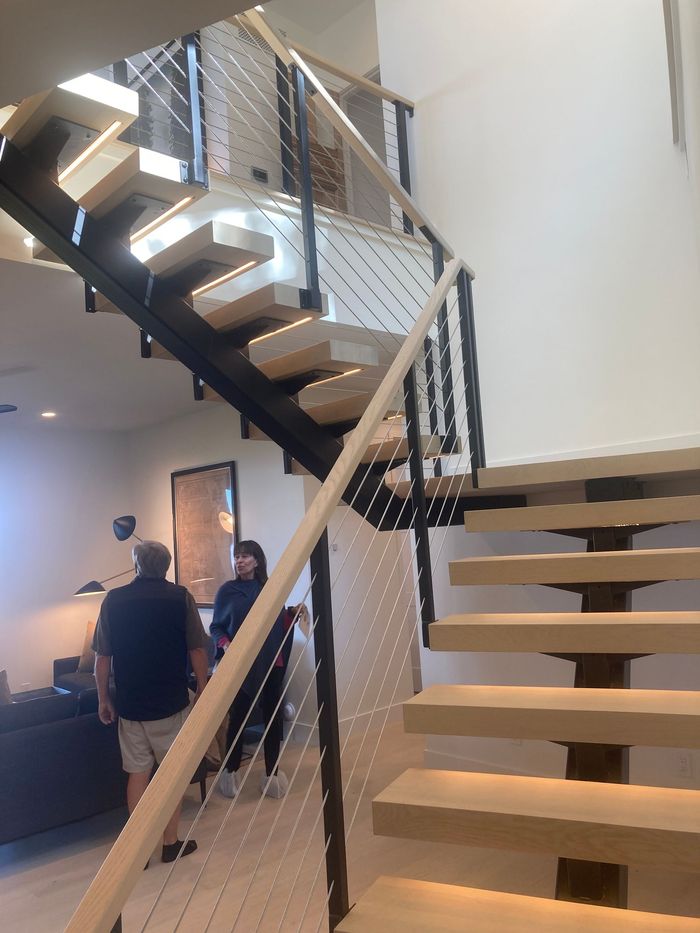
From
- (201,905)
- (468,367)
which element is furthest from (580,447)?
(201,905)

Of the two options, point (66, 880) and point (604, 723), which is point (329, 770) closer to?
point (604, 723)

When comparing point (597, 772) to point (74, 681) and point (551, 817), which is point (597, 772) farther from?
point (74, 681)

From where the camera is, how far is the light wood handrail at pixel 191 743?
36.2 inches

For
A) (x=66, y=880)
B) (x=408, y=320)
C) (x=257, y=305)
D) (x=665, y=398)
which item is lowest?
(x=66, y=880)

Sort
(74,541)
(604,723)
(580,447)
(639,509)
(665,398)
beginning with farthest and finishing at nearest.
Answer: (74,541)
(580,447)
(665,398)
(639,509)
(604,723)

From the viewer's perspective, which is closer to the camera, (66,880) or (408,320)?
(66,880)

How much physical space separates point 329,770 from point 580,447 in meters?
2.85

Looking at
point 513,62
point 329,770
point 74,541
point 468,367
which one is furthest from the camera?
point 74,541

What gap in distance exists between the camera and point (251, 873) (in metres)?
2.86

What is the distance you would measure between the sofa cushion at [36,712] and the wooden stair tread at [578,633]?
2.34 metres

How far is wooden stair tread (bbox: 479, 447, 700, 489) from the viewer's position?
2.78 meters

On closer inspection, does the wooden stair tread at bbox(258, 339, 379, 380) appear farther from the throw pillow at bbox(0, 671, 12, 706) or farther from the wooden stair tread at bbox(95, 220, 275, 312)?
the throw pillow at bbox(0, 671, 12, 706)

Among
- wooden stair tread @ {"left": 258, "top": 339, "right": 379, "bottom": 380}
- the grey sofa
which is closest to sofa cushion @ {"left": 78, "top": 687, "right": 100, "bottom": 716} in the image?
the grey sofa

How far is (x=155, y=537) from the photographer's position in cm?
734
